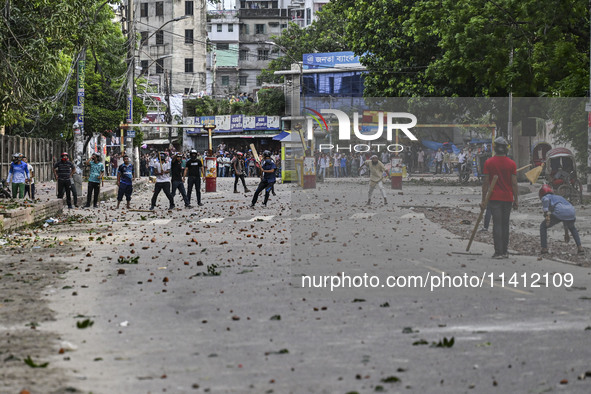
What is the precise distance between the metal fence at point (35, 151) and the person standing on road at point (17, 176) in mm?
10857

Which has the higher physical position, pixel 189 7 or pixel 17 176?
pixel 189 7

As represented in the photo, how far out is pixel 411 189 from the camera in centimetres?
1742

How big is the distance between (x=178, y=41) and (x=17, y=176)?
6300 cm

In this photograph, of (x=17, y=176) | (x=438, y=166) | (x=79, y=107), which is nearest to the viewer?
(x=438, y=166)

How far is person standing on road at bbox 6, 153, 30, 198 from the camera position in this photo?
2667cm

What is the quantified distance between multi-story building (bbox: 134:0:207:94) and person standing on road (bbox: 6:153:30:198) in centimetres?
6102

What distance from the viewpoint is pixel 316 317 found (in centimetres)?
846

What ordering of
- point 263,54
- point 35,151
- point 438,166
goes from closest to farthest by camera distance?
point 438,166
point 35,151
point 263,54

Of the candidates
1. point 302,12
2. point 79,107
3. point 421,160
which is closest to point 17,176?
point 79,107

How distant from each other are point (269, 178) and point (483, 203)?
45.8 feet

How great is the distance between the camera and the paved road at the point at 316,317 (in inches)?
241

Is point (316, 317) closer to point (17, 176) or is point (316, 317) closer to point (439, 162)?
point (439, 162)

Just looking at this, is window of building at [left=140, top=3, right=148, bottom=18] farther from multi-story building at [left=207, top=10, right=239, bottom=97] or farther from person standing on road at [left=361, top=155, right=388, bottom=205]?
person standing on road at [left=361, top=155, right=388, bottom=205]

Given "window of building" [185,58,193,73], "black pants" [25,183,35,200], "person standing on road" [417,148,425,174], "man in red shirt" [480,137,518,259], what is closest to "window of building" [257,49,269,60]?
"window of building" [185,58,193,73]
